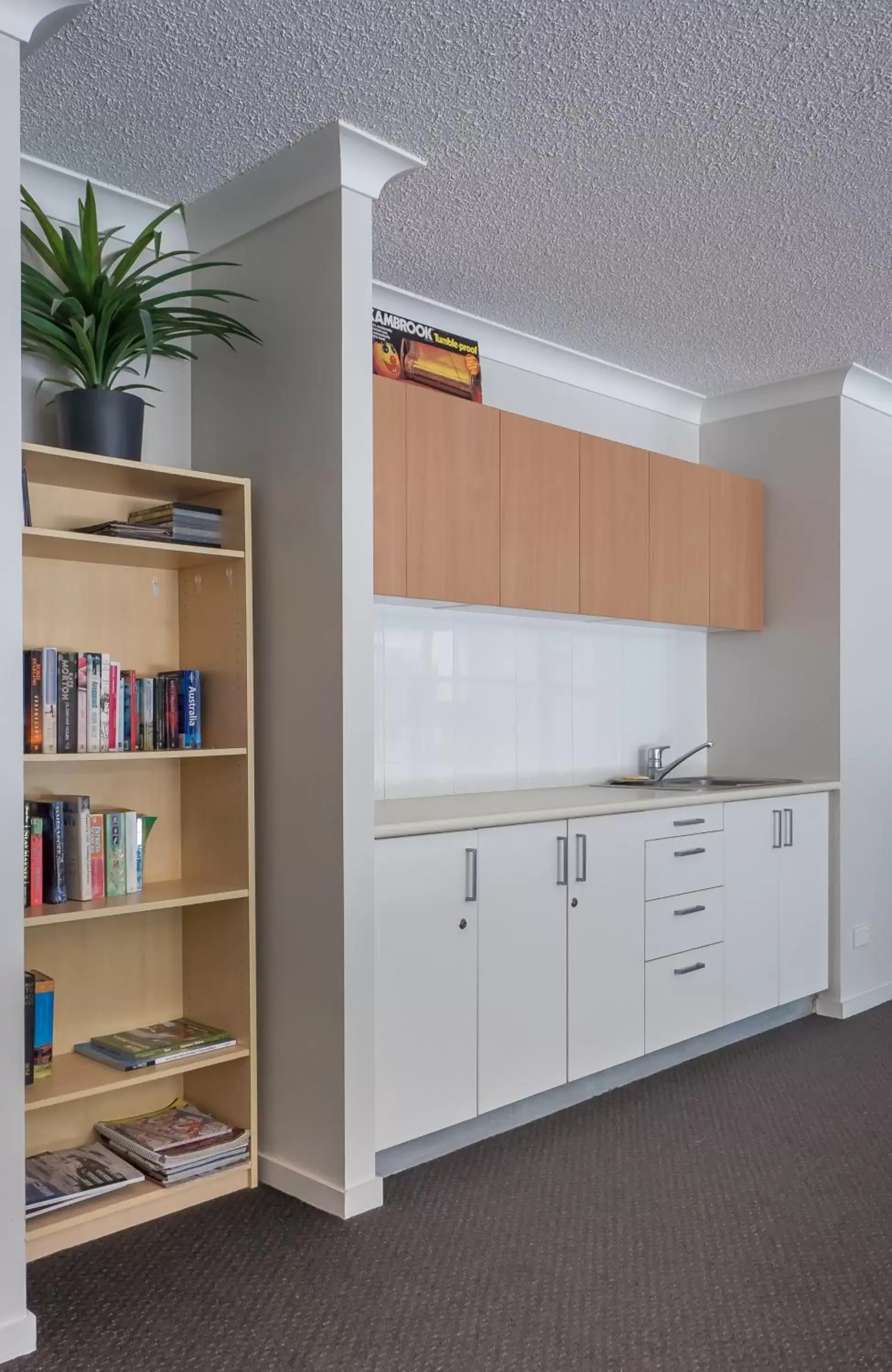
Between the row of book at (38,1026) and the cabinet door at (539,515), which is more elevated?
the cabinet door at (539,515)

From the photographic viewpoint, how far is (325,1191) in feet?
8.89

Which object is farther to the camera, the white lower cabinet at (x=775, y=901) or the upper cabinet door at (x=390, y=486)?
the white lower cabinet at (x=775, y=901)

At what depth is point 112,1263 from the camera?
2.45 m

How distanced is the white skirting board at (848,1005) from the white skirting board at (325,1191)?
2.33 meters

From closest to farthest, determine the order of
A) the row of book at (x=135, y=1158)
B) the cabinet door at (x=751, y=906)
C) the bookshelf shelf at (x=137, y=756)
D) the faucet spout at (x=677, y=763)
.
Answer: the bookshelf shelf at (x=137, y=756) → the row of book at (x=135, y=1158) → the cabinet door at (x=751, y=906) → the faucet spout at (x=677, y=763)

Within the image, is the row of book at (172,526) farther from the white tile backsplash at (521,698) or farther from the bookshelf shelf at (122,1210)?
the bookshelf shelf at (122,1210)

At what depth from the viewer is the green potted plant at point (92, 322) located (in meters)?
2.61

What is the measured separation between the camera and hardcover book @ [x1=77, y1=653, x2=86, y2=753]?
8.39 ft

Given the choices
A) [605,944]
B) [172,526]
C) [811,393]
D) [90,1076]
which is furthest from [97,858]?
[811,393]

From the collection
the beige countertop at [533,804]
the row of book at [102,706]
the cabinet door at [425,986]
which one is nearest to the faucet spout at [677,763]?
the beige countertop at [533,804]

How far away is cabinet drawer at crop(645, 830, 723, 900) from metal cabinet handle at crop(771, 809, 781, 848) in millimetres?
336

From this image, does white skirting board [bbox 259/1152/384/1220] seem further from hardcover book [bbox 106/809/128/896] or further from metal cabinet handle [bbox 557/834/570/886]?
metal cabinet handle [bbox 557/834/570/886]

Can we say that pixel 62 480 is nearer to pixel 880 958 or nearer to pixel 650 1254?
pixel 650 1254

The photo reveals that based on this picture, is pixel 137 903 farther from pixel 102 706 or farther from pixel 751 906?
pixel 751 906
